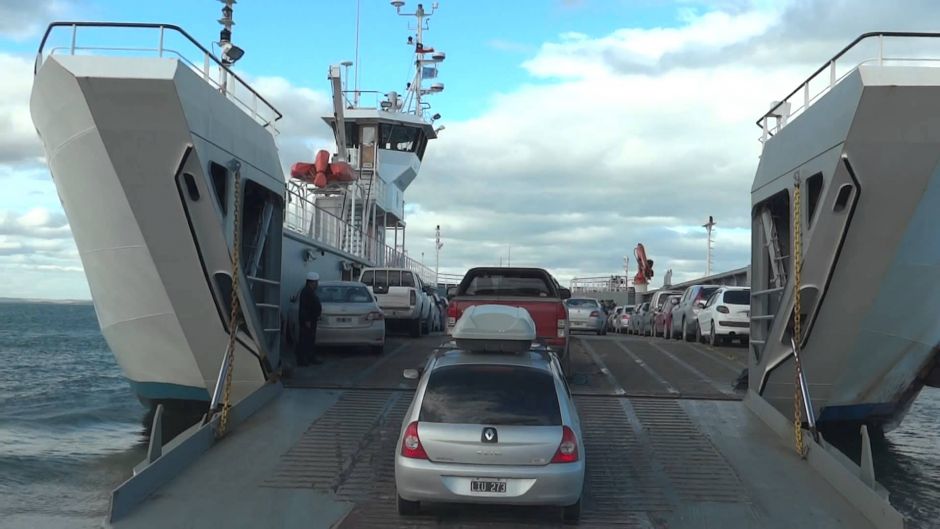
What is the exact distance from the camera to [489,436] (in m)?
6.81

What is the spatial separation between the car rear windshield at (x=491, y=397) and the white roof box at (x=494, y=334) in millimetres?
701

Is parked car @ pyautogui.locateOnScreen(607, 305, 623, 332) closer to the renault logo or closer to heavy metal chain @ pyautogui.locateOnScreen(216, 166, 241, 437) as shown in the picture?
heavy metal chain @ pyautogui.locateOnScreen(216, 166, 241, 437)

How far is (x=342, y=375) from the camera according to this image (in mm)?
13648

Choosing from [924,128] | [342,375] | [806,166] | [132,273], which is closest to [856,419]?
[806,166]

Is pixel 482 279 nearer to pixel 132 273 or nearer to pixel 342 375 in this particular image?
pixel 342 375

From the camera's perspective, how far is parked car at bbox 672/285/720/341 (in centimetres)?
2208

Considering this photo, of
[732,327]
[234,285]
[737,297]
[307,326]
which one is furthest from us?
[737,297]

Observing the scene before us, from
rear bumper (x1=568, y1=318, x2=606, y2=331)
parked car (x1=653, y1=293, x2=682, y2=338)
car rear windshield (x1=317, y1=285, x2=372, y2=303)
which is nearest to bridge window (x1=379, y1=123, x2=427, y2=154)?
rear bumper (x1=568, y1=318, x2=606, y2=331)

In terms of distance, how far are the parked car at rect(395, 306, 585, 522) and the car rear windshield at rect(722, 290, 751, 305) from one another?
13.1 meters

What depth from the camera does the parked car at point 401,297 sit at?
74.5 feet

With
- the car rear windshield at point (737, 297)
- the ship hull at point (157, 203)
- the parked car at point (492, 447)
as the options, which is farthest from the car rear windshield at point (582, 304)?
the parked car at point (492, 447)

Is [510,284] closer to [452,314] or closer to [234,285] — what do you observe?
[452,314]

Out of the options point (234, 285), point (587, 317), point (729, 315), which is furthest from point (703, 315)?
point (234, 285)

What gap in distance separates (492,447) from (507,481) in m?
0.29
